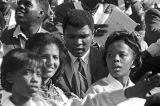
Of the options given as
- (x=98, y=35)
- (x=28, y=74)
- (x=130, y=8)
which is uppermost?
(x=28, y=74)

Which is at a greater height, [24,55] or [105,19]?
[24,55]

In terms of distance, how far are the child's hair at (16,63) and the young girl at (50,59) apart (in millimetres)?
429

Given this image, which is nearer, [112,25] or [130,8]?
[112,25]

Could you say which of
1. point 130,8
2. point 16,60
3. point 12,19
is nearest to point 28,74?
point 16,60

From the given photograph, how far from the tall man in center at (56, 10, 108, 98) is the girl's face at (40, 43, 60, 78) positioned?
316 millimetres

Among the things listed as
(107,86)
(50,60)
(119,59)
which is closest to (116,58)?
(119,59)

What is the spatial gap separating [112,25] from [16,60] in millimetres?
2014

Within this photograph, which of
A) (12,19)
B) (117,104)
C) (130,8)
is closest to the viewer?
(117,104)

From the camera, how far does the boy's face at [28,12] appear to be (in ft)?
17.8

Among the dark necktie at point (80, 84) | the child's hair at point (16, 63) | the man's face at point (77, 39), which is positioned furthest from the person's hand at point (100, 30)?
the child's hair at point (16, 63)

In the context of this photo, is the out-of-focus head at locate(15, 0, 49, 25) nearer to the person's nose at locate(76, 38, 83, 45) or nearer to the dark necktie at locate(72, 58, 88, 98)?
the person's nose at locate(76, 38, 83, 45)

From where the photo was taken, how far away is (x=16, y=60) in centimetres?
383

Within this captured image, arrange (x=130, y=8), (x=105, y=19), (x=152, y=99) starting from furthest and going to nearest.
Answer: (x=130, y=8) → (x=105, y=19) → (x=152, y=99)

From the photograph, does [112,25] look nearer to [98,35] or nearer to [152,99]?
[98,35]
